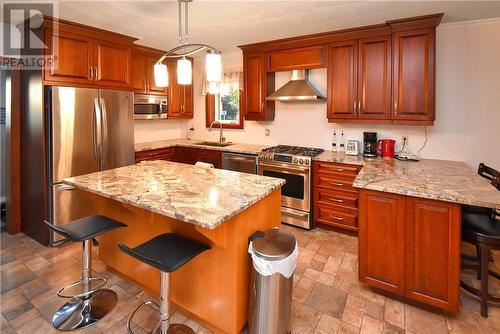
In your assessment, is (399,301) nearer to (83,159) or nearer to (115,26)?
(83,159)

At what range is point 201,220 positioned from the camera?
140 cm

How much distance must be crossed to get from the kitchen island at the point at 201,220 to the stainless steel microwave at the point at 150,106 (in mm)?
2101

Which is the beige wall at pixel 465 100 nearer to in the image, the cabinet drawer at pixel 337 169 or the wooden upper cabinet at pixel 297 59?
the cabinet drawer at pixel 337 169

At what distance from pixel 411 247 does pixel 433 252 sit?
14 cm

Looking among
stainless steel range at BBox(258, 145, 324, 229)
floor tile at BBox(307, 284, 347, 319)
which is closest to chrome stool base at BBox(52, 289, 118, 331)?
floor tile at BBox(307, 284, 347, 319)

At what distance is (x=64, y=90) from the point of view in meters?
3.04

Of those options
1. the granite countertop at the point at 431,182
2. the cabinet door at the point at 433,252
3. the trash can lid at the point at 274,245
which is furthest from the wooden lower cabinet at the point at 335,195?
the trash can lid at the point at 274,245

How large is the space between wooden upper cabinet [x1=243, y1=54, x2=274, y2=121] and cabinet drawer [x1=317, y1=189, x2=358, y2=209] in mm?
1421

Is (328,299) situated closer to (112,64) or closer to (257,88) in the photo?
(257,88)

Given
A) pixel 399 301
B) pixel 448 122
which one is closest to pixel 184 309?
pixel 399 301

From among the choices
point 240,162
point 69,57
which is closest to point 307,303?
point 240,162

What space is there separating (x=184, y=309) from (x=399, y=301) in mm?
1672

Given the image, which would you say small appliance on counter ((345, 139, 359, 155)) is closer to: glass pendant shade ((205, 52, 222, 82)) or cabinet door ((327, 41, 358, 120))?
cabinet door ((327, 41, 358, 120))

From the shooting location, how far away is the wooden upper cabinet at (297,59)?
3.61 metres
